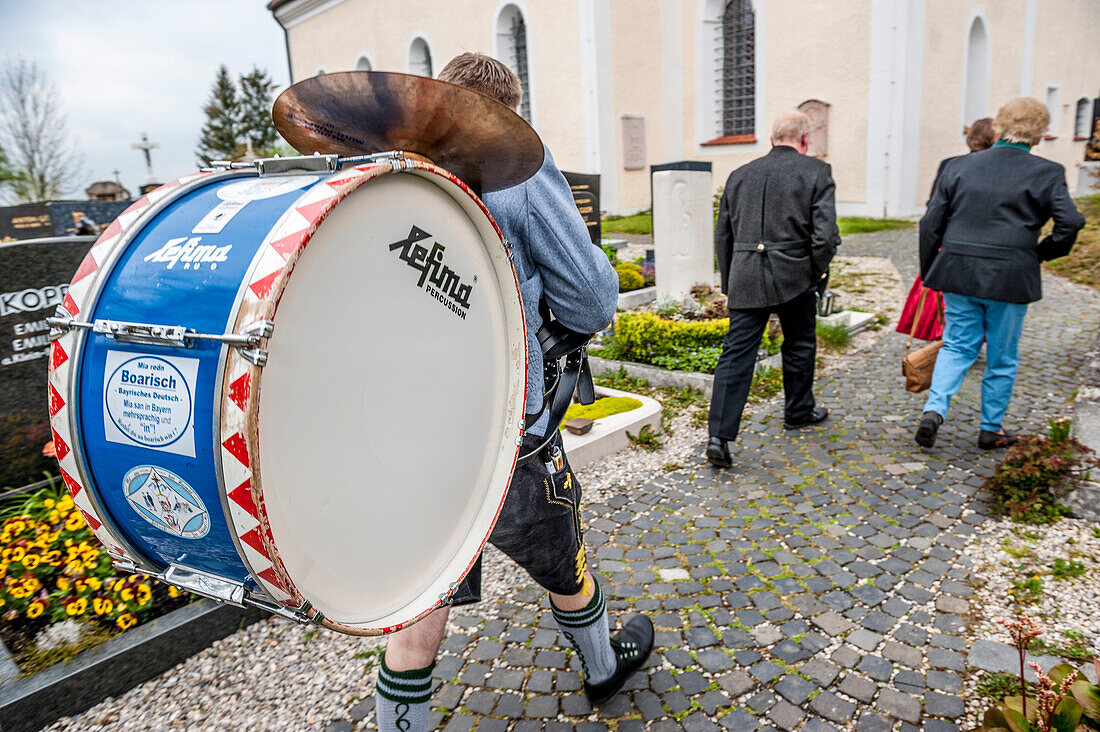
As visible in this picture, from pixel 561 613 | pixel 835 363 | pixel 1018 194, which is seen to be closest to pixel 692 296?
pixel 835 363

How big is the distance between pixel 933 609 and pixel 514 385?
1.98 meters

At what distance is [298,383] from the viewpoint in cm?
118

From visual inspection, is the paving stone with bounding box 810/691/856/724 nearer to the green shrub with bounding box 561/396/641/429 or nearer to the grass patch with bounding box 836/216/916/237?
the green shrub with bounding box 561/396/641/429

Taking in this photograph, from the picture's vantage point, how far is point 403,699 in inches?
70.7

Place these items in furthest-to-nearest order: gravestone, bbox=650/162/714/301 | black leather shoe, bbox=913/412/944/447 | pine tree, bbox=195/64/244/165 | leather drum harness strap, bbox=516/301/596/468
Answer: pine tree, bbox=195/64/244/165 < gravestone, bbox=650/162/714/301 < black leather shoe, bbox=913/412/944/447 < leather drum harness strap, bbox=516/301/596/468

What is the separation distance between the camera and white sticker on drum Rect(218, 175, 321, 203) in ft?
4.14

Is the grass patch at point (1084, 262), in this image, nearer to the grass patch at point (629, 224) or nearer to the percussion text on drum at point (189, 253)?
the grass patch at point (629, 224)

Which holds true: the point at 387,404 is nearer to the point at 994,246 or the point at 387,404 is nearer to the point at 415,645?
the point at 415,645

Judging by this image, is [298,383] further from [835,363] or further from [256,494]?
[835,363]

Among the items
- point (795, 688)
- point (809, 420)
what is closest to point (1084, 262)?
point (809, 420)

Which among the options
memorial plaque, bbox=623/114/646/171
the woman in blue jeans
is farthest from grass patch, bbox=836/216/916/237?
the woman in blue jeans

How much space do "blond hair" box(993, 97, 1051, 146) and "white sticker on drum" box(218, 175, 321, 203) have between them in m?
3.82

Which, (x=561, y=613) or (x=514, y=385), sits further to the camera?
(x=561, y=613)

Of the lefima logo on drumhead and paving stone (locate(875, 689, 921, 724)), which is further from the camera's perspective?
paving stone (locate(875, 689, 921, 724))
